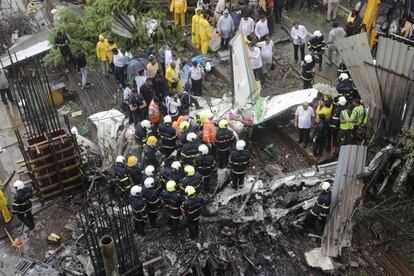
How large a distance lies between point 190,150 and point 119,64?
5620 millimetres

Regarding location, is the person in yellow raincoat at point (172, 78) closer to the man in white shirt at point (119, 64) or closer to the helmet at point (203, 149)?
the man in white shirt at point (119, 64)

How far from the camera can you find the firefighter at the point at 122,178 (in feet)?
42.0

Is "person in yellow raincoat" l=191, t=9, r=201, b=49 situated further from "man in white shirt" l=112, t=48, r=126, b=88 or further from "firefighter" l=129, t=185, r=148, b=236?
"firefighter" l=129, t=185, r=148, b=236

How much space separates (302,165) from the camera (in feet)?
47.8

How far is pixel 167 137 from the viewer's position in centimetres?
1420

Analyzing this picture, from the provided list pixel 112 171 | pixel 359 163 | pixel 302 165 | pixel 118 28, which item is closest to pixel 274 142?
pixel 302 165

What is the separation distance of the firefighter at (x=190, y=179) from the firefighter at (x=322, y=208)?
274cm

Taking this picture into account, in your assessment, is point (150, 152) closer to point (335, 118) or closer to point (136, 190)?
point (136, 190)

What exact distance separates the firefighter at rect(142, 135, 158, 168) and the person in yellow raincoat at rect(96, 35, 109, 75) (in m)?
5.43

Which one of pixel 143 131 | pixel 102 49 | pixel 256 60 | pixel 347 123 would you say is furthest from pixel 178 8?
pixel 347 123

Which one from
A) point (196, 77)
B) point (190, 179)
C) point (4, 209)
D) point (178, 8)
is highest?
point (178, 8)

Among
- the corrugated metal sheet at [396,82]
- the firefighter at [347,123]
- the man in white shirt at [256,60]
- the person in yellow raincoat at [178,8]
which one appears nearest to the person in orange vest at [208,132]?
the man in white shirt at [256,60]

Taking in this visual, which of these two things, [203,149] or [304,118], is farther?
[304,118]

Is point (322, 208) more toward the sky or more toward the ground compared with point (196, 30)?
more toward the ground
